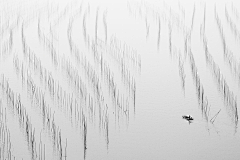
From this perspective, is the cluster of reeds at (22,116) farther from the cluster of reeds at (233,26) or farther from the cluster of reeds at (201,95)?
the cluster of reeds at (233,26)

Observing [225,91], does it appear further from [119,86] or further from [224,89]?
[119,86]

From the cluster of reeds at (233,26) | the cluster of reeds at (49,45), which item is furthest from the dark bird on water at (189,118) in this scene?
the cluster of reeds at (233,26)

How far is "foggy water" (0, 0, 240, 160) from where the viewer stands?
2.42 m

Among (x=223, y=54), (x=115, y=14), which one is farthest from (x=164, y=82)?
(x=115, y=14)

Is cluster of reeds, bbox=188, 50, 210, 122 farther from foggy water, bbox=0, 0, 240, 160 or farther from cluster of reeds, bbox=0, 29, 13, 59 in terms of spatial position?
cluster of reeds, bbox=0, 29, 13, 59

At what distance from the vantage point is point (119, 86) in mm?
3299

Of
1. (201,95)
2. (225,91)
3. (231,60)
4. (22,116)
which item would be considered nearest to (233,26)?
(231,60)

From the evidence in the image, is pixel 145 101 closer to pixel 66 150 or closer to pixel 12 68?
pixel 66 150

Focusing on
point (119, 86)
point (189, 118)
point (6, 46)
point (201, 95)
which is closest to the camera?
point (189, 118)

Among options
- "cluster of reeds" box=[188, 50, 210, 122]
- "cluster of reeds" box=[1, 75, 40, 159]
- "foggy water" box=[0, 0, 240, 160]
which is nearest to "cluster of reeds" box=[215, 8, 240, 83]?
"foggy water" box=[0, 0, 240, 160]

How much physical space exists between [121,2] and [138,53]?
278 cm

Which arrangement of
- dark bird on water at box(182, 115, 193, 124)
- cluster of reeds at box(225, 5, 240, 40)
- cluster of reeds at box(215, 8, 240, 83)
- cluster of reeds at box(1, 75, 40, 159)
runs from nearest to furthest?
cluster of reeds at box(1, 75, 40, 159), dark bird on water at box(182, 115, 193, 124), cluster of reeds at box(215, 8, 240, 83), cluster of reeds at box(225, 5, 240, 40)

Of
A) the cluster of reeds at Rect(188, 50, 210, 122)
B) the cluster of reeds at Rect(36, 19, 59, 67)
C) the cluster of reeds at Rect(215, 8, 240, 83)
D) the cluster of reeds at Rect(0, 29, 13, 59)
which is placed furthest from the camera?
the cluster of reeds at Rect(0, 29, 13, 59)

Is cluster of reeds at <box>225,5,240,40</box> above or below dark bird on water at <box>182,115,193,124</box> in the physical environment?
above
